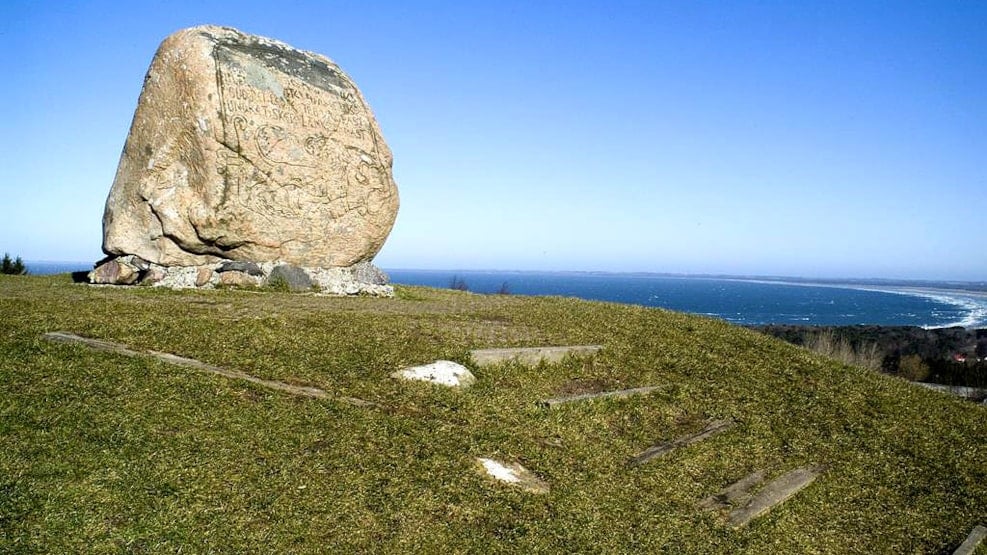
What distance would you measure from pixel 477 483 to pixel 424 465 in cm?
48

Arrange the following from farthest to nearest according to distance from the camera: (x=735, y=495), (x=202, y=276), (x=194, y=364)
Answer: (x=202, y=276) < (x=194, y=364) < (x=735, y=495)

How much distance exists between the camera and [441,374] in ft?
25.1

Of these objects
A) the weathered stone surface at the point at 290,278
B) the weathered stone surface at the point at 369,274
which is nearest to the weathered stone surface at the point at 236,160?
the weathered stone surface at the point at 290,278

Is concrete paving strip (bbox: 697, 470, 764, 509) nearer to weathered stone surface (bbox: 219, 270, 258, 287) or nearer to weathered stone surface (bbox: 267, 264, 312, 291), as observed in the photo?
weathered stone surface (bbox: 267, 264, 312, 291)

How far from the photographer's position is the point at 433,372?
7.63m

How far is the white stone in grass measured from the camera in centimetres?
751

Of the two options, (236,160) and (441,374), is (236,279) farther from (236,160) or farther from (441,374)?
(441,374)

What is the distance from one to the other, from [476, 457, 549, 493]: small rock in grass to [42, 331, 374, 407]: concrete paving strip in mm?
1476

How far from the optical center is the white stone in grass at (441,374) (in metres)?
7.51

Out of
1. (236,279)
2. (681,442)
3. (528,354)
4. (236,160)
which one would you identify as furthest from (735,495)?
(236,160)

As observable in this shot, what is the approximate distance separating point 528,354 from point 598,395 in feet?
3.88

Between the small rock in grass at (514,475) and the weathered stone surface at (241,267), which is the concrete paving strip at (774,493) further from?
the weathered stone surface at (241,267)

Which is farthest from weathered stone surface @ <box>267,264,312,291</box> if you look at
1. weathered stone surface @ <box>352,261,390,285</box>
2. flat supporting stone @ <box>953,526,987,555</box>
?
flat supporting stone @ <box>953,526,987,555</box>

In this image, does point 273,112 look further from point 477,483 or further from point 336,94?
point 477,483
